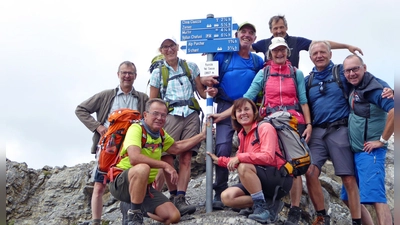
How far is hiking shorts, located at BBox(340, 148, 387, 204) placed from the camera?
7.83 m

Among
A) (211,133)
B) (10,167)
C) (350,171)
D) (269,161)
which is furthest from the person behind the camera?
(10,167)

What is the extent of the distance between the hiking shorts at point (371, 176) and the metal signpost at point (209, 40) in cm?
290

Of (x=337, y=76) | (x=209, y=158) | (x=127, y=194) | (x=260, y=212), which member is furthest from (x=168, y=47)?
(x=260, y=212)

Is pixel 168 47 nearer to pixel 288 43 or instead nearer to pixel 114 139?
pixel 114 139

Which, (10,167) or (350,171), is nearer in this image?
(350,171)

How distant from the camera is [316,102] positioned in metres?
8.66

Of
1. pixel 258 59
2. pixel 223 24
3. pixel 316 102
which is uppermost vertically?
pixel 223 24

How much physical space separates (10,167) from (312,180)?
11.7 m

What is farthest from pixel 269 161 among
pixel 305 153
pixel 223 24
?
pixel 223 24

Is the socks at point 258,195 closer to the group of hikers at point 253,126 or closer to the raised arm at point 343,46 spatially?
the group of hikers at point 253,126

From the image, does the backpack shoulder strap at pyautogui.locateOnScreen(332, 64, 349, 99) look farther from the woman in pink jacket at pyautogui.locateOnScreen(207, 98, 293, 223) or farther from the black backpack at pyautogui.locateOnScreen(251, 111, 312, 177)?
the woman in pink jacket at pyautogui.locateOnScreen(207, 98, 293, 223)

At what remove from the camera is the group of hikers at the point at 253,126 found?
7.68m

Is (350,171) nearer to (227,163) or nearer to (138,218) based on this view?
(227,163)

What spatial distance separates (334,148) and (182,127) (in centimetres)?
307
